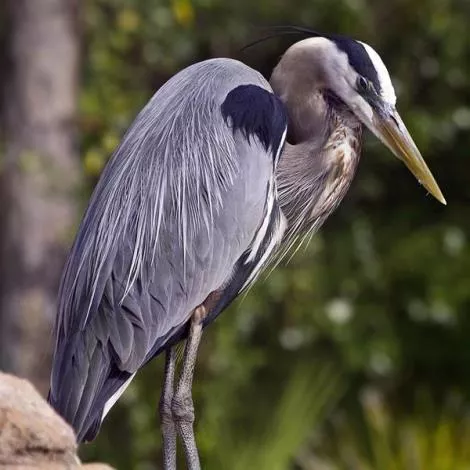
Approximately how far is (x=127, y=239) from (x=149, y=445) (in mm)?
3235

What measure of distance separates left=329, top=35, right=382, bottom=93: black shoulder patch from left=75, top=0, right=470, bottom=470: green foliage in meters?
2.42

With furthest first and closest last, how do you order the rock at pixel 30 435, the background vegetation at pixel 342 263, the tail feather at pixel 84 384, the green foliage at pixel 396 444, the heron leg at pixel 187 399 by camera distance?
the background vegetation at pixel 342 263, the green foliage at pixel 396 444, the heron leg at pixel 187 399, the tail feather at pixel 84 384, the rock at pixel 30 435

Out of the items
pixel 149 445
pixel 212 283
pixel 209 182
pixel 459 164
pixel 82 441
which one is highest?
pixel 209 182

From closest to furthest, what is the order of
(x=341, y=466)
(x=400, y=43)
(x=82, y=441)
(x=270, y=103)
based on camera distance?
(x=82, y=441) → (x=270, y=103) → (x=341, y=466) → (x=400, y=43)

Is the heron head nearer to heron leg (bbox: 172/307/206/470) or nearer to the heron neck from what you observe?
the heron neck

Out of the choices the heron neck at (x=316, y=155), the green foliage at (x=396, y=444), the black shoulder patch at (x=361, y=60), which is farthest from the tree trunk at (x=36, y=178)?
the black shoulder patch at (x=361, y=60)

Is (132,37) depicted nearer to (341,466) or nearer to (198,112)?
(341,466)

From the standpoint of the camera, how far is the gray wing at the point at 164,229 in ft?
12.5

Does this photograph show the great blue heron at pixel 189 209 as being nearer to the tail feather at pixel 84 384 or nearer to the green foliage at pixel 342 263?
the tail feather at pixel 84 384

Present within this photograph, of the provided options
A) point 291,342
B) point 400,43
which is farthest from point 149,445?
point 400,43

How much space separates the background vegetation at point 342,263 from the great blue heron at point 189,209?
2.34 metres

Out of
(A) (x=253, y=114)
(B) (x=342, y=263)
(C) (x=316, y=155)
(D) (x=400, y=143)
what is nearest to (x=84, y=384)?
(A) (x=253, y=114)

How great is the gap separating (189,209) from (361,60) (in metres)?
0.63

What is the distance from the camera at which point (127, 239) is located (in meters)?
3.89
